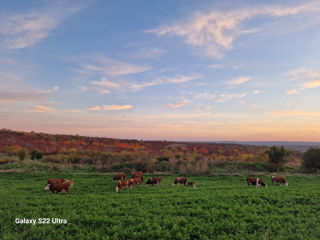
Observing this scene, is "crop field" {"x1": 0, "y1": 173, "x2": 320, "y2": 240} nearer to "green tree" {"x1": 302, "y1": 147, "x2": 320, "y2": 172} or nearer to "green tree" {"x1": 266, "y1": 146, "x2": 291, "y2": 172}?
"green tree" {"x1": 266, "y1": 146, "x2": 291, "y2": 172}

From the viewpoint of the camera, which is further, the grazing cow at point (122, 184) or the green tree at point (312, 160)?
the green tree at point (312, 160)

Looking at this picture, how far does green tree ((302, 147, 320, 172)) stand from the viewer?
3077 centimetres

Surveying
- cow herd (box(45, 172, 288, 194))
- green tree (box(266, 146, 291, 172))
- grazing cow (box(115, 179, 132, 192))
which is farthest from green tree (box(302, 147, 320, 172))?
grazing cow (box(115, 179, 132, 192))

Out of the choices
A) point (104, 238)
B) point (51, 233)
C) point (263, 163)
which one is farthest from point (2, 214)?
point (263, 163)

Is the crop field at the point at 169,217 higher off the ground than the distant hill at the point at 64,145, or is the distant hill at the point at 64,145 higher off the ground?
the crop field at the point at 169,217

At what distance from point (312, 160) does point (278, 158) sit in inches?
179

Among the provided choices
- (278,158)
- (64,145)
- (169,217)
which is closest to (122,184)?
(169,217)

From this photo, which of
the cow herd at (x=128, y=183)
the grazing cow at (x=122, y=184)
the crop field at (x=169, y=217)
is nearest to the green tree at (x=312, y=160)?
the cow herd at (x=128, y=183)

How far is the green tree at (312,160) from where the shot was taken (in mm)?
30766

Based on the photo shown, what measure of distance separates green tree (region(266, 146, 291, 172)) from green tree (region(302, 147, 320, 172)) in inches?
99.2

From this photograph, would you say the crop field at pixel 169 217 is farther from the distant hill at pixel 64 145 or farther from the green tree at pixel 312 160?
the distant hill at pixel 64 145

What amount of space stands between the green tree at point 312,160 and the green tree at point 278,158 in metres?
2.52

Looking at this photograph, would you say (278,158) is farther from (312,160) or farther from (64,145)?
(64,145)

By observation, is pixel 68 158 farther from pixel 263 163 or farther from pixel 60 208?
pixel 263 163
